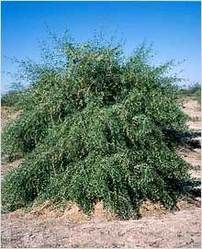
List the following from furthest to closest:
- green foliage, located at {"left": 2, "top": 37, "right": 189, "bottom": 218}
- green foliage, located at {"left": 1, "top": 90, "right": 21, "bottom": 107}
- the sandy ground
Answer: green foliage, located at {"left": 1, "top": 90, "right": 21, "bottom": 107} → green foliage, located at {"left": 2, "top": 37, "right": 189, "bottom": 218} → the sandy ground

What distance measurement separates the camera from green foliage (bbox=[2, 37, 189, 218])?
912 centimetres

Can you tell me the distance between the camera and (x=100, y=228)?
27.3ft

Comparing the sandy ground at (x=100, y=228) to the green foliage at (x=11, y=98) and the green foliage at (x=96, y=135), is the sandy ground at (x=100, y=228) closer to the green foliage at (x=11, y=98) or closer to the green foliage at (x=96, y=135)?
the green foliage at (x=96, y=135)

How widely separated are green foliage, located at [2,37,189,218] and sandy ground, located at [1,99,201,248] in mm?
250

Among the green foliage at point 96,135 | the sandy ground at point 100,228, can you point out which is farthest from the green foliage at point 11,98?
the sandy ground at point 100,228

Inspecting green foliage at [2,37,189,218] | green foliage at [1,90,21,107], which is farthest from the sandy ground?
green foliage at [1,90,21,107]

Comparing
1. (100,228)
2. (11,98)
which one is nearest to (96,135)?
(100,228)

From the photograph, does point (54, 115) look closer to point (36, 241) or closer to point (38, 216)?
point (38, 216)

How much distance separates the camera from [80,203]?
30.0 ft

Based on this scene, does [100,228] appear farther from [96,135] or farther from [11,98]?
[11,98]

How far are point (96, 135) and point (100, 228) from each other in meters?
1.64

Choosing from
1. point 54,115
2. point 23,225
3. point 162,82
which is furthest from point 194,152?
point 23,225

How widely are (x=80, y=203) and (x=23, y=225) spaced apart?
1025mm

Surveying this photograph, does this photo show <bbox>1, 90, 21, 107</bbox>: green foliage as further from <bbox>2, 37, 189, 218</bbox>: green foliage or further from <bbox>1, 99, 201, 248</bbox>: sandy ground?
<bbox>1, 99, 201, 248</bbox>: sandy ground
